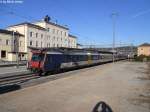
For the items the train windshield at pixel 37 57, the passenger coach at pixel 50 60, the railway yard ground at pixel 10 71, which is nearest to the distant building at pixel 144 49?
the passenger coach at pixel 50 60

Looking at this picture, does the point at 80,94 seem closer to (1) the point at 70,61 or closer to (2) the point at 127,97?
(2) the point at 127,97

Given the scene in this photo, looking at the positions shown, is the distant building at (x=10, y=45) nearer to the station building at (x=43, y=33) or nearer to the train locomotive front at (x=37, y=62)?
the station building at (x=43, y=33)

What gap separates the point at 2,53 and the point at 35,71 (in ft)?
118

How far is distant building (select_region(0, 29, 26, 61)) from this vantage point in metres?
57.3

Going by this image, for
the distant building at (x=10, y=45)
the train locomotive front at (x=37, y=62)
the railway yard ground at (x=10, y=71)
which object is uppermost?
the distant building at (x=10, y=45)

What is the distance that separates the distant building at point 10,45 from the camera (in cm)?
5734

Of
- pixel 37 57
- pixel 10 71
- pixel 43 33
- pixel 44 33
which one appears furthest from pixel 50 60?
pixel 44 33

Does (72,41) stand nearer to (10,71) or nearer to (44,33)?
(44,33)

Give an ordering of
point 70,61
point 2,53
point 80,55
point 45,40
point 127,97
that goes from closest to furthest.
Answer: point 127,97, point 70,61, point 80,55, point 2,53, point 45,40

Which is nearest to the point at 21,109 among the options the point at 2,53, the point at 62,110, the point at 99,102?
the point at 62,110

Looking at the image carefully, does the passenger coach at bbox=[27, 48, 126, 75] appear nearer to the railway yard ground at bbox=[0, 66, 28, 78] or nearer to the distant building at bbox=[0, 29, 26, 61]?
the railway yard ground at bbox=[0, 66, 28, 78]

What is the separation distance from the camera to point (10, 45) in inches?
2375

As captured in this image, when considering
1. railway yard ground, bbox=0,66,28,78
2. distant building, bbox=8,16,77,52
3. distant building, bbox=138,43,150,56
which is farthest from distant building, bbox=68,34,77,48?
railway yard ground, bbox=0,66,28,78

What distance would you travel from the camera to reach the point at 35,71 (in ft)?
79.7
